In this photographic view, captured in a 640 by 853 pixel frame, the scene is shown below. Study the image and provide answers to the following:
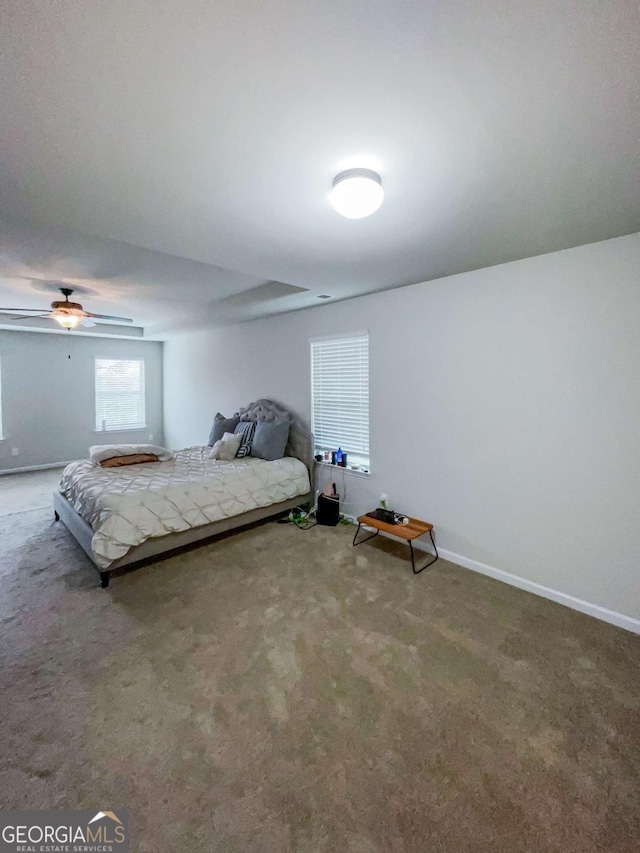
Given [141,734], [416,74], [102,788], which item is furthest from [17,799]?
[416,74]

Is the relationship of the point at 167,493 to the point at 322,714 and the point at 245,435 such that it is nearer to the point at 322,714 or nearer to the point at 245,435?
the point at 245,435

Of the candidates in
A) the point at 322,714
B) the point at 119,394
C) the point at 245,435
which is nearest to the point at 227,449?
the point at 245,435

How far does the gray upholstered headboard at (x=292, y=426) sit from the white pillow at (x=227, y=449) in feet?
1.56

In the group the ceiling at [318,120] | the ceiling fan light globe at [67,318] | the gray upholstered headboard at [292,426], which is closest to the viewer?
the ceiling at [318,120]

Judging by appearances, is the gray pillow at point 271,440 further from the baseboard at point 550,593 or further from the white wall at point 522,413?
the baseboard at point 550,593

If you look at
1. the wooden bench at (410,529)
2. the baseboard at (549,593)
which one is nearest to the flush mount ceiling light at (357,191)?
the wooden bench at (410,529)

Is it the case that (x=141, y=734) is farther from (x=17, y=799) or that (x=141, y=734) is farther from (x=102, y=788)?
(x=17, y=799)

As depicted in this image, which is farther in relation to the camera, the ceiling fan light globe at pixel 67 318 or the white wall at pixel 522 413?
the ceiling fan light globe at pixel 67 318

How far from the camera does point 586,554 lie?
2.43 meters

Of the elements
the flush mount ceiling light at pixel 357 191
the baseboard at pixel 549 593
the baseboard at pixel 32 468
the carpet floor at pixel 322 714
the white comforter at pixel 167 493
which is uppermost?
the flush mount ceiling light at pixel 357 191

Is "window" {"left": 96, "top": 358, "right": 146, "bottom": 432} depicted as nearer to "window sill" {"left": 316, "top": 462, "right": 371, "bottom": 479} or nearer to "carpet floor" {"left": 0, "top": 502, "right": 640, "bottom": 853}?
"carpet floor" {"left": 0, "top": 502, "right": 640, "bottom": 853}

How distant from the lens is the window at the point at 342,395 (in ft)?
12.5

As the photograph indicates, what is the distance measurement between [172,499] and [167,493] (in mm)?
68

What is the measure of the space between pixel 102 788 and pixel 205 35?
2.52 meters
